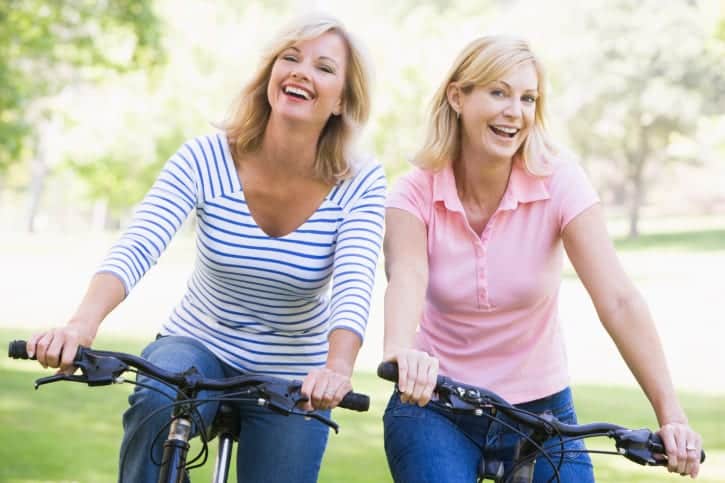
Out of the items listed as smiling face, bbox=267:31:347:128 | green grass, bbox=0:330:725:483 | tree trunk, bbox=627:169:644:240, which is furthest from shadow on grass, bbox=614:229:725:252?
smiling face, bbox=267:31:347:128

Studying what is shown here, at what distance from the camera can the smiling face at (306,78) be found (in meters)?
4.00

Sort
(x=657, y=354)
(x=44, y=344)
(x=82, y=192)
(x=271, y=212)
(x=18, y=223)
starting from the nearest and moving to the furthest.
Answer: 1. (x=44, y=344)
2. (x=657, y=354)
3. (x=271, y=212)
4. (x=82, y=192)
5. (x=18, y=223)

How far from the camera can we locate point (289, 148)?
13.5 feet

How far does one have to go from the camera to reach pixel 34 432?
9.55 metres

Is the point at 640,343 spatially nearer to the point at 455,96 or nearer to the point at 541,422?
the point at 541,422

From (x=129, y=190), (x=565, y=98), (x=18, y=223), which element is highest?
(x=565, y=98)

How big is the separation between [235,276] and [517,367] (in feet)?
3.09

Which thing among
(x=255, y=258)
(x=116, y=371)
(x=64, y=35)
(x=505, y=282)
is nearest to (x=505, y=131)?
(x=505, y=282)

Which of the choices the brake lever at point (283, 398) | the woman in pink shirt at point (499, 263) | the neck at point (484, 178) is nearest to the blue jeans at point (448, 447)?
the woman in pink shirt at point (499, 263)

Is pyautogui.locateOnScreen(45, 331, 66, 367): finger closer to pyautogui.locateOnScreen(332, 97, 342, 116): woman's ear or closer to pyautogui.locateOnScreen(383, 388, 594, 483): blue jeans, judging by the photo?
pyautogui.locateOnScreen(383, 388, 594, 483): blue jeans

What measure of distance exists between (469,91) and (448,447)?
3.78 ft

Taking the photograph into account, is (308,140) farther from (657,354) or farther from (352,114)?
(657,354)

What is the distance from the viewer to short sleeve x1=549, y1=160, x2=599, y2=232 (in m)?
3.85

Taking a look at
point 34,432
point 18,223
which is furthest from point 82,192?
point 34,432
